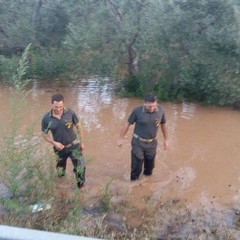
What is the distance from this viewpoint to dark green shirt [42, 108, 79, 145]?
6883 mm

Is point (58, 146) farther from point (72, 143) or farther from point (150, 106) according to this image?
point (150, 106)

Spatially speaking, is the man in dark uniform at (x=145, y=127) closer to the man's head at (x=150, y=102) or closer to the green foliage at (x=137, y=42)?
the man's head at (x=150, y=102)

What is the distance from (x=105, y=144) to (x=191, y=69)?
4120 millimetres

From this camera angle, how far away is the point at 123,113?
474 inches

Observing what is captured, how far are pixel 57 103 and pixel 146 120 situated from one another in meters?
1.55

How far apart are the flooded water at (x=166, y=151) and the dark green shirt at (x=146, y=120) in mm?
1043

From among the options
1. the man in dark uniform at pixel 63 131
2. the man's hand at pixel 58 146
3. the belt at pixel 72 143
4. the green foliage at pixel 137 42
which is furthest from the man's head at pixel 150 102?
the green foliage at pixel 137 42

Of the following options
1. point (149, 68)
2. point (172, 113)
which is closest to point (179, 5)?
point (149, 68)

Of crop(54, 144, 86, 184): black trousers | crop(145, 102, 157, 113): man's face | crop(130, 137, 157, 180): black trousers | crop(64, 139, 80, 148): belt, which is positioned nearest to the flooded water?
crop(130, 137, 157, 180): black trousers

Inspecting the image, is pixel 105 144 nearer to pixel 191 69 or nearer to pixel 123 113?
pixel 123 113

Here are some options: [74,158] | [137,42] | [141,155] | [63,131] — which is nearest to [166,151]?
[141,155]

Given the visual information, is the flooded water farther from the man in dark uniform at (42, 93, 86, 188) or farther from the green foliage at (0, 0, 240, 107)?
the green foliage at (0, 0, 240, 107)

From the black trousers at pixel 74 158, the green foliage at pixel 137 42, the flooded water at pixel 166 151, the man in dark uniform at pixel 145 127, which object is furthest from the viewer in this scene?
the green foliage at pixel 137 42

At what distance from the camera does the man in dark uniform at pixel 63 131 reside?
681 cm
